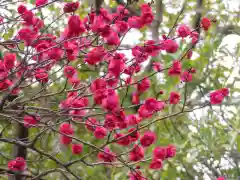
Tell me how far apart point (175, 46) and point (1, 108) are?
81 cm

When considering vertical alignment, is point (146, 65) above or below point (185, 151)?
above

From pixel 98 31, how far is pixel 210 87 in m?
2.01

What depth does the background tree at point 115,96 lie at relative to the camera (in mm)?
1826

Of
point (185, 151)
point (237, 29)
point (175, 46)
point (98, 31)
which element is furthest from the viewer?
point (237, 29)

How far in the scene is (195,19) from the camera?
3592mm

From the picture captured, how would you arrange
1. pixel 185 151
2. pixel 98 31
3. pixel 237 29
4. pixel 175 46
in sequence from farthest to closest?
1. pixel 237 29
2. pixel 185 151
3. pixel 175 46
4. pixel 98 31

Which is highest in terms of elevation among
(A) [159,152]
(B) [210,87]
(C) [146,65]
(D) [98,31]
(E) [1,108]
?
(C) [146,65]

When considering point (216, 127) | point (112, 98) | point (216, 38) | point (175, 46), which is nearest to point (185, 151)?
point (216, 127)

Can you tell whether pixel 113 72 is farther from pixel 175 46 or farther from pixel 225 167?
pixel 225 167

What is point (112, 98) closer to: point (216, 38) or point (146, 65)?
point (146, 65)

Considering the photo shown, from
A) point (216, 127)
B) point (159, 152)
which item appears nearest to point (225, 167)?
point (216, 127)

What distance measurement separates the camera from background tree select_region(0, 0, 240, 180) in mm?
1826

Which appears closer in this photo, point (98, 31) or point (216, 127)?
point (98, 31)

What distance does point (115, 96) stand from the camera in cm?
178
